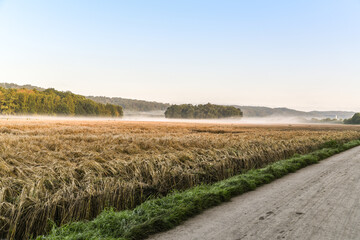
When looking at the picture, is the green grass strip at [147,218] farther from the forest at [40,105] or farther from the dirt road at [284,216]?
the forest at [40,105]

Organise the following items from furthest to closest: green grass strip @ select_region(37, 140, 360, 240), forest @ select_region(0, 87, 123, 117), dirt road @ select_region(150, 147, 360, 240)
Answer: forest @ select_region(0, 87, 123, 117), dirt road @ select_region(150, 147, 360, 240), green grass strip @ select_region(37, 140, 360, 240)

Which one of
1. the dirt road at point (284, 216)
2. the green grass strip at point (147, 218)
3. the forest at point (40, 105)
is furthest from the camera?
the forest at point (40, 105)

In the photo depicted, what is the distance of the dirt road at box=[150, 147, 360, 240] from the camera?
15.8 ft

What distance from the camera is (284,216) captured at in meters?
5.74

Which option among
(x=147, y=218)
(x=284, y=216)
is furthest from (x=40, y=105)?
(x=284, y=216)

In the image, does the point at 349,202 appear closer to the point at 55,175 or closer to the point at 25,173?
the point at 55,175

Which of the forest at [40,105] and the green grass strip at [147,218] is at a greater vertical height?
the forest at [40,105]

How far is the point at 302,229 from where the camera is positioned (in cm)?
502

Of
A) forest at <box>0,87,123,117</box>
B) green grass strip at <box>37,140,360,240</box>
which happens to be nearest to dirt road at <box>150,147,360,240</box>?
green grass strip at <box>37,140,360,240</box>

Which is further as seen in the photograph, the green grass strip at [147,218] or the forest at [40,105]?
the forest at [40,105]

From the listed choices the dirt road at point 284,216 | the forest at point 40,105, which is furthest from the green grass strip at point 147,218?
the forest at point 40,105

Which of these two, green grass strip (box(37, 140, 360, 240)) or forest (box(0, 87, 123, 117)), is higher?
forest (box(0, 87, 123, 117))

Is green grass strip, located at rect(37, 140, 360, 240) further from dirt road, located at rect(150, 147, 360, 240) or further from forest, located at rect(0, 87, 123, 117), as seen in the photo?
forest, located at rect(0, 87, 123, 117)

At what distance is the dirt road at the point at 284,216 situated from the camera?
15.8ft
